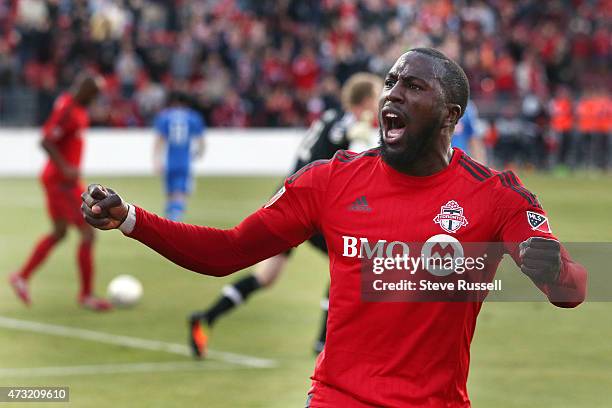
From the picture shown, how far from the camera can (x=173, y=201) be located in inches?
758

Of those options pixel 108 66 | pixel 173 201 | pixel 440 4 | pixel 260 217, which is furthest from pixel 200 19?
pixel 260 217

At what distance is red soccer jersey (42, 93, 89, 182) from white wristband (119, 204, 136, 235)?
7770 mm

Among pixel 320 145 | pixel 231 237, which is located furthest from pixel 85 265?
pixel 231 237

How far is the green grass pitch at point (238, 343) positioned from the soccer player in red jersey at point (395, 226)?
3.76 m

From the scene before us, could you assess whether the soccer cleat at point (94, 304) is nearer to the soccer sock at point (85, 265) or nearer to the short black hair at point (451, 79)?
the soccer sock at point (85, 265)

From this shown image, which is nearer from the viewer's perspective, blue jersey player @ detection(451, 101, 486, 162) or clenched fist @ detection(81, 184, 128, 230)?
clenched fist @ detection(81, 184, 128, 230)

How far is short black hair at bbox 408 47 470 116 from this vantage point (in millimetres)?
4383

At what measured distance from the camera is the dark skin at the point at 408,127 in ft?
14.0

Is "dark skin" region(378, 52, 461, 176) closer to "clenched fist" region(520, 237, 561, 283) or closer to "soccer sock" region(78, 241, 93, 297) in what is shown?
"clenched fist" region(520, 237, 561, 283)

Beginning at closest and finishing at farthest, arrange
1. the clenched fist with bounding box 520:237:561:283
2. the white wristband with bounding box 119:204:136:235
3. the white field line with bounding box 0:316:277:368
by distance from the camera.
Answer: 1. the clenched fist with bounding box 520:237:561:283
2. the white wristband with bounding box 119:204:136:235
3. the white field line with bounding box 0:316:277:368

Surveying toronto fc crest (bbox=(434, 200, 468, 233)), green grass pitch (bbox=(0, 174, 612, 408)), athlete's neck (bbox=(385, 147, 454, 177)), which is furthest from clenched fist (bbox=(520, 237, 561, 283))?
green grass pitch (bbox=(0, 174, 612, 408))

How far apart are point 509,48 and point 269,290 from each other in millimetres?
24344

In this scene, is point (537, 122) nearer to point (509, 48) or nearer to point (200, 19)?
point (509, 48)

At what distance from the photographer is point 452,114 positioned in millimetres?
4453
